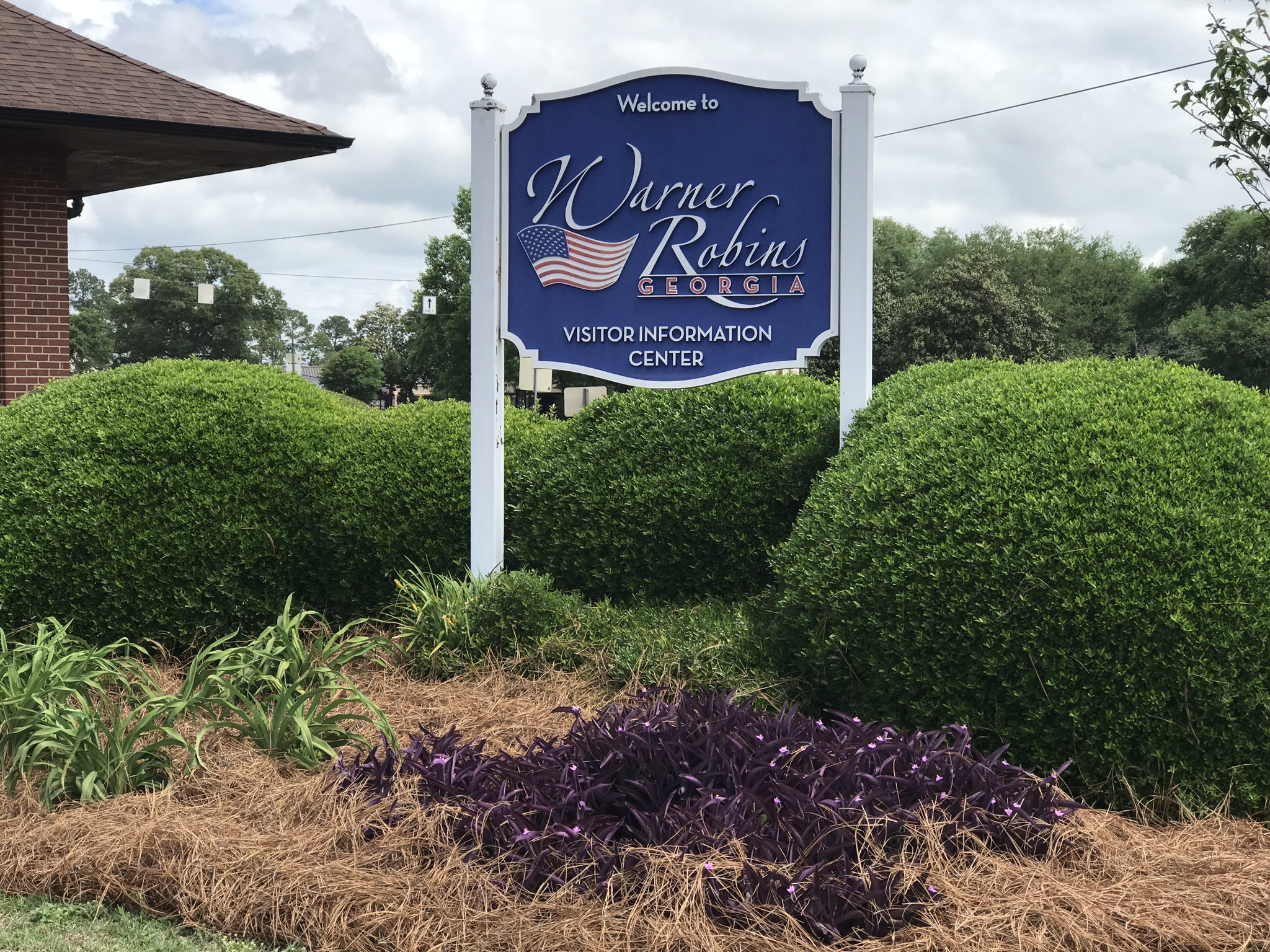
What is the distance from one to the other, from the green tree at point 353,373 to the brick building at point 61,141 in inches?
2446

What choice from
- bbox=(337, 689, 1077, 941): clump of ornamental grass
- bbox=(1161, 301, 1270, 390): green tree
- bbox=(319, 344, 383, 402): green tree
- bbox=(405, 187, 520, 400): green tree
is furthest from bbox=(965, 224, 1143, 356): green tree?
bbox=(337, 689, 1077, 941): clump of ornamental grass

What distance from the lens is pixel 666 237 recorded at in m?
6.32

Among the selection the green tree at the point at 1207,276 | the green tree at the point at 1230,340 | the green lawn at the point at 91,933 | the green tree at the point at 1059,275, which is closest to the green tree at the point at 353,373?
the green tree at the point at 1059,275

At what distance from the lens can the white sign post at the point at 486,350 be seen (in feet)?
21.1

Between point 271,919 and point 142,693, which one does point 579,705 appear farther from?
point 142,693

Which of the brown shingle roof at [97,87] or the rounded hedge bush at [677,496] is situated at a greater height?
the brown shingle roof at [97,87]

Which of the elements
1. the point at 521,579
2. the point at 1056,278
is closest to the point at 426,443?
the point at 521,579

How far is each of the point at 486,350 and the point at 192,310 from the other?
7785 cm

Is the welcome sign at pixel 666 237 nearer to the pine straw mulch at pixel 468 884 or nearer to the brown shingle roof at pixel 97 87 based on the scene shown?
the pine straw mulch at pixel 468 884

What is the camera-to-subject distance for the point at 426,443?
272 inches

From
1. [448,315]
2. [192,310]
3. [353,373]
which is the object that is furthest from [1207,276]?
[192,310]

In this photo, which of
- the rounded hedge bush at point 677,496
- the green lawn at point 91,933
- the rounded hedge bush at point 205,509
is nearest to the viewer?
the green lawn at point 91,933

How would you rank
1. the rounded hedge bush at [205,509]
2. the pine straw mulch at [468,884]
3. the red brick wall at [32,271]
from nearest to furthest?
the pine straw mulch at [468,884] → the rounded hedge bush at [205,509] → the red brick wall at [32,271]

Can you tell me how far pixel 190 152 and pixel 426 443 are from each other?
791 centimetres
